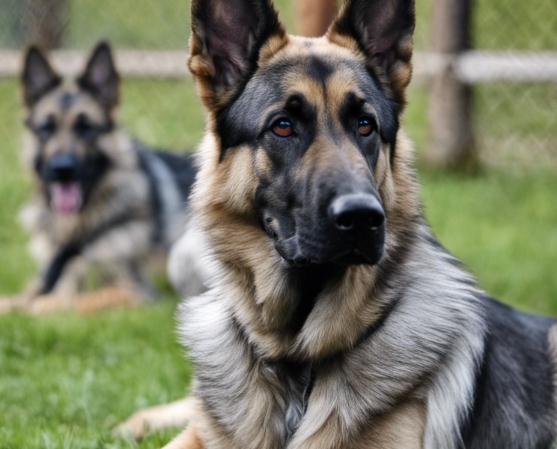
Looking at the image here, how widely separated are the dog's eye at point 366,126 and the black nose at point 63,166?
4.72 metres

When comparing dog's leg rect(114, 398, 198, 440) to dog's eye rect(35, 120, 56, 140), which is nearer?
dog's leg rect(114, 398, 198, 440)

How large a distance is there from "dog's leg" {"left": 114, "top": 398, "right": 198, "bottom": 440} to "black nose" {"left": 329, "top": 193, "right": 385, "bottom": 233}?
1.46 metres

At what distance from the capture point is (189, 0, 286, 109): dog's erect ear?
3.38m

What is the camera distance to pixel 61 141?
754cm

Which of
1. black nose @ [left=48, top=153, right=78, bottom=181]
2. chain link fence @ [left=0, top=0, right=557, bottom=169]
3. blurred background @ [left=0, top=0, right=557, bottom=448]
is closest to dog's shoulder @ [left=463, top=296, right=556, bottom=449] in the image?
blurred background @ [left=0, top=0, right=557, bottom=448]

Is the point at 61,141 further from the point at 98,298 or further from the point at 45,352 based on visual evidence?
the point at 45,352

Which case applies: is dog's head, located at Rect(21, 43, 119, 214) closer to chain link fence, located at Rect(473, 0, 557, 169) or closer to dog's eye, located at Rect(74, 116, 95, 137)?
dog's eye, located at Rect(74, 116, 95, 137)

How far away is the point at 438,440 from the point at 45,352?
2922mm

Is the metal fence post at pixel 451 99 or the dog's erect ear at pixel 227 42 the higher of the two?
the dog's erect ear at pixel 227 42

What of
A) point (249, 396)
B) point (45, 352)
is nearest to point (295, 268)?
point (249, 396)

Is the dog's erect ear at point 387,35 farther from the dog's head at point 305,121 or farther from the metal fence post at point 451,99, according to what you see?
the metal fence post at point 451,99

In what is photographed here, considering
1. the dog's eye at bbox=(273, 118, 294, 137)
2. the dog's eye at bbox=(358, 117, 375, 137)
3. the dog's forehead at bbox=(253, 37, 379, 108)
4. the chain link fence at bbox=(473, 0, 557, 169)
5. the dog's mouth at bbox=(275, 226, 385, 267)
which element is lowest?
the chain link fence at bbox=(473, 0, 557, 169)

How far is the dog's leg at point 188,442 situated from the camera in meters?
3.31

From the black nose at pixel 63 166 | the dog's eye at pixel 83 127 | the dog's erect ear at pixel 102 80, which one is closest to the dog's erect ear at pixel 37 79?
the dog's erect ear at pixel 102 80
